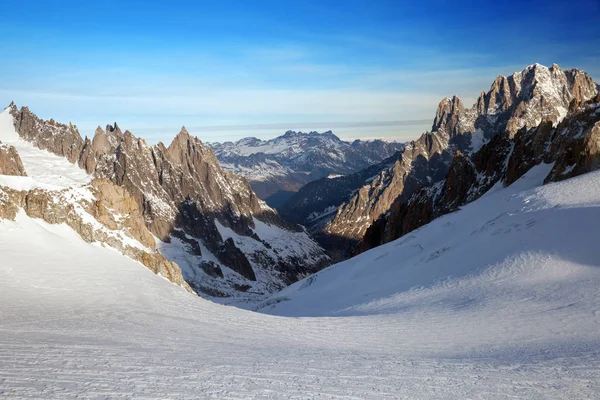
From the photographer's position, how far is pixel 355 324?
3011cm

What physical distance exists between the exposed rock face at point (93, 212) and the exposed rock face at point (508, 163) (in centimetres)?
5399

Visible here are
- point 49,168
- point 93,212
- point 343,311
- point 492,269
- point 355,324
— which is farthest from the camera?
point 49,168

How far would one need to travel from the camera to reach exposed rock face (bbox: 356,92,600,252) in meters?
59.8

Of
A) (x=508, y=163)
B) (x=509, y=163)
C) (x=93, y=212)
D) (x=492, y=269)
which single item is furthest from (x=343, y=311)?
(x=508, y=163)

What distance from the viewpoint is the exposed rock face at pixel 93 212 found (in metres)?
50.9

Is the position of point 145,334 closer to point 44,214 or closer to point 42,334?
point 42,334

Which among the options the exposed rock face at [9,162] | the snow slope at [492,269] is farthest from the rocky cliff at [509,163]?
the exposed rock face at [9,162]

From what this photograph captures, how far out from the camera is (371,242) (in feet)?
395

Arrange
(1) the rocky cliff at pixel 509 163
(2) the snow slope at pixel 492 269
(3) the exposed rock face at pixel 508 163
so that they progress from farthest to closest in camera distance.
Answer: (1) the rocky cliff at pixel 509 163 < (3) the exposed rock face at pixel 508 163 < (2) the snow slope at pixel 492 269

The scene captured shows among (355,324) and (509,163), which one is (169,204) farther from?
(355,324)

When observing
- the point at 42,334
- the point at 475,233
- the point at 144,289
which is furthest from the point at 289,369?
the point at 475,233

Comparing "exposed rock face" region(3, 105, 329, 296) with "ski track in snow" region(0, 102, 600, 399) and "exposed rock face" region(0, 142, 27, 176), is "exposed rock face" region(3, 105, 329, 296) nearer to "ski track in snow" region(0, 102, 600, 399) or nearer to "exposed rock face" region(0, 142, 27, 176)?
"exposed rock face" region(0, 142, 27, 176)

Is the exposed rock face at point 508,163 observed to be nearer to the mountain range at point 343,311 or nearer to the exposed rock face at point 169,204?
the mountain range at point 343,311

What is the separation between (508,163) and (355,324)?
74.0m
